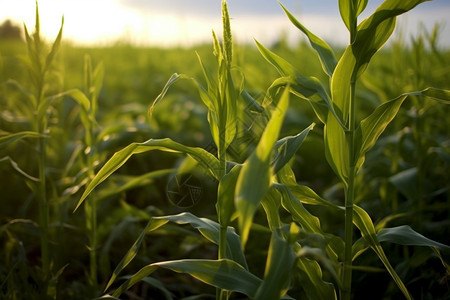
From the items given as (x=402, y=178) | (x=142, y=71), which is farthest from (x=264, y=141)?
(x=142, y=71)

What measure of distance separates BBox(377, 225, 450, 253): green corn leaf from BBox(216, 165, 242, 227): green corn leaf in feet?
1.27

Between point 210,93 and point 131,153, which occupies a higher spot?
point 210,93

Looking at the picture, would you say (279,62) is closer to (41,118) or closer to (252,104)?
(252,104)

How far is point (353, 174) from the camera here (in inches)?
40.8

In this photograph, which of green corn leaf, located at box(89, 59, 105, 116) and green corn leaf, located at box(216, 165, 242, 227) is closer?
green corn leaf, located at box(216, 165, 242, 227)

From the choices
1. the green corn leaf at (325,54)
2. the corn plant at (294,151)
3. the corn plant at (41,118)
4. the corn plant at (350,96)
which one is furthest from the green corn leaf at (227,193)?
the corn plant at (41,118)

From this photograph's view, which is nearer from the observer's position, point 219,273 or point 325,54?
point 219,273

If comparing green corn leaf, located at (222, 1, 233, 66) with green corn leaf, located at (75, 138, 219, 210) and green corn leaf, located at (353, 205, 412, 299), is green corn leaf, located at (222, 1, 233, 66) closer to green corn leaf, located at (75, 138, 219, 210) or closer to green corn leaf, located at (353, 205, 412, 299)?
green corn leaf, located at (75, 138, 219, 210)

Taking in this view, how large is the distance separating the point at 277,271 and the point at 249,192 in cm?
19

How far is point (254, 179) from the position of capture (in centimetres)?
69

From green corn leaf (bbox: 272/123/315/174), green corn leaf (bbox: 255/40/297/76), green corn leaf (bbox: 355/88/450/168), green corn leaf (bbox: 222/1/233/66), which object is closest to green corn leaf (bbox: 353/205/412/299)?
green corn leaf (bbox: 355/88/450/168)

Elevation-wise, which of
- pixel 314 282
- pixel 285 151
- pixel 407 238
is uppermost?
pixel 285 151

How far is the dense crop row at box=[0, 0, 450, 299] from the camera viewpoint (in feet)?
3.06

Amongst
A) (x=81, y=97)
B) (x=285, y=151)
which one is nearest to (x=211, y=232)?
(x=285, y=151)
